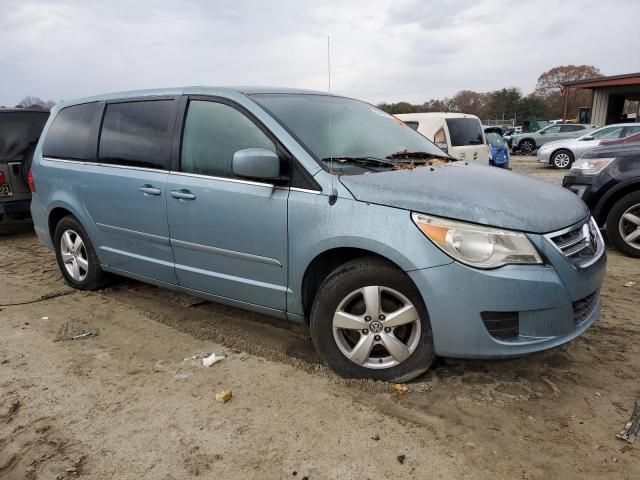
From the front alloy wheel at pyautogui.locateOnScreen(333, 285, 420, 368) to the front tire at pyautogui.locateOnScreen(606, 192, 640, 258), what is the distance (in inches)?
157

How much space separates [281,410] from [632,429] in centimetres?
175

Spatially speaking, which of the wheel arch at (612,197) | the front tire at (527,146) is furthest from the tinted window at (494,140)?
the front tire at (527,146)

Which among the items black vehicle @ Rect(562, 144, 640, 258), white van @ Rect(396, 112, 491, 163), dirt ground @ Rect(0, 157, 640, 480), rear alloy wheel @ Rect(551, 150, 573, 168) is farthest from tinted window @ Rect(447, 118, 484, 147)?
rear alloy wheel @ Rect(551, 150, 573, 168)

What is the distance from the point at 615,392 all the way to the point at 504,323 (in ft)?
2.81

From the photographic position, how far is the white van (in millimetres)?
9125

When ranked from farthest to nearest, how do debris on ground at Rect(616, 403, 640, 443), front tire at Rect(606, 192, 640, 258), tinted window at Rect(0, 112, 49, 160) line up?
1. tinted window at Rect(0, 112, 49, 160)
2. front tire at Rect(606, 192, 640, 258)
3. debris on ground at Rect(616, 403, 640, 443)

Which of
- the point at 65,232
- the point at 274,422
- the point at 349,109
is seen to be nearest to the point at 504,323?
the point at 274,422

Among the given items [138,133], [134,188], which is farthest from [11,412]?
[138,133]

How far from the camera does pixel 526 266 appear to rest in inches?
98.7

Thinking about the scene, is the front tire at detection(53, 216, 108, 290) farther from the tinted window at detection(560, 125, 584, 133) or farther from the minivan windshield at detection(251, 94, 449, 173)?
the tinted window at detection(560, 125, 584, 133)

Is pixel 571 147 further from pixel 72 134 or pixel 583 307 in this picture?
pixel 72 134

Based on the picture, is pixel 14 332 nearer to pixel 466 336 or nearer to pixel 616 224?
pixel 466 336

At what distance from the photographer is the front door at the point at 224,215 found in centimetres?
309

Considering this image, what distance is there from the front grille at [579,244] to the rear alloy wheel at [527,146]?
24.0 meters
